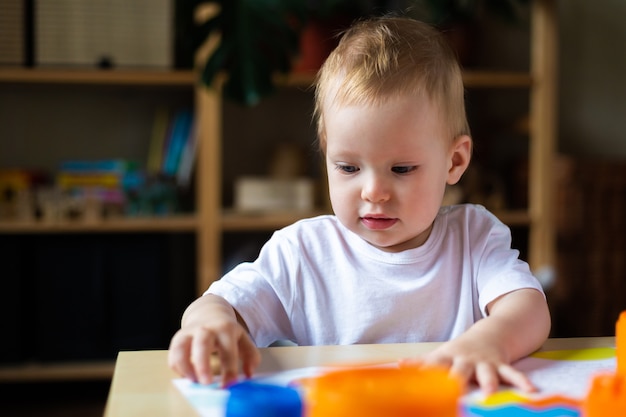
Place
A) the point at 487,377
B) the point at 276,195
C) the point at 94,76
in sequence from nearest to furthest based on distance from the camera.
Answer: the point at 487,377 → the point at 94,76 → the point at 276,195

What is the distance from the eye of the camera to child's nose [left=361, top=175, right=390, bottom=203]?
78 cm

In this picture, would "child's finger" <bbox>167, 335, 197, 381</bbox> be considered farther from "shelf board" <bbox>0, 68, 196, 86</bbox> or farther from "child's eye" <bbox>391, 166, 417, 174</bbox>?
"shelf board" <bbox>0, 68, 196, 86</bbox>

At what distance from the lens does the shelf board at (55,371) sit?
85.4 inches

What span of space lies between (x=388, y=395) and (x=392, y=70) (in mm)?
494

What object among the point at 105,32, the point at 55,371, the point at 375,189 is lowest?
the point at 55,371

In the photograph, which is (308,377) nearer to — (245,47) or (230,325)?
(230,325)

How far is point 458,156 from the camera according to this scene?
0.89 meters

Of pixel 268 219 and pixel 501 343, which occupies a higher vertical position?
pixel 501 343

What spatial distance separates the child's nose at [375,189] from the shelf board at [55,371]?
1.59 meters

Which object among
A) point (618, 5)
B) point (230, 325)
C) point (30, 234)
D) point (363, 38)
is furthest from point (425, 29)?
point (618, 5)

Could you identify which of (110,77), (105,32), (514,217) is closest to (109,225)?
(110,77)

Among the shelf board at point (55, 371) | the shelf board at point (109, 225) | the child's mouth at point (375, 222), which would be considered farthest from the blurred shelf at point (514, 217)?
the child's mouth at point (375, 222)

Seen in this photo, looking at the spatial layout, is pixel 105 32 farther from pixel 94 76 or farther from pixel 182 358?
pixel 182 358

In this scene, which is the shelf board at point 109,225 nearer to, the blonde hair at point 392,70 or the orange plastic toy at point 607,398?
the blonde hair at point 392,70
